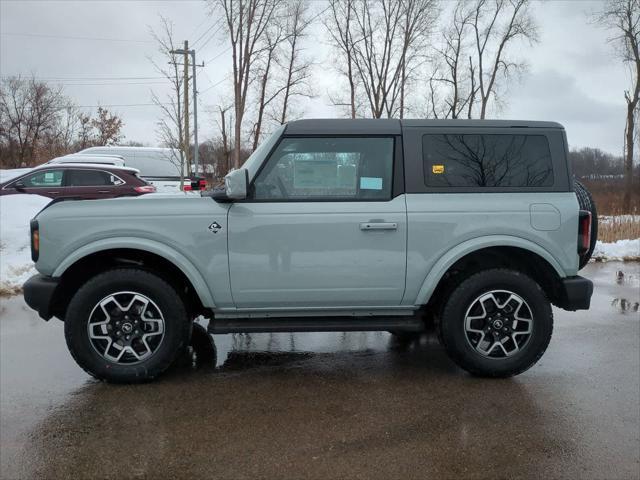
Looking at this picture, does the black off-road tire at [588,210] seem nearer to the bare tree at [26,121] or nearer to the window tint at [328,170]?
the window tint at [328,170]

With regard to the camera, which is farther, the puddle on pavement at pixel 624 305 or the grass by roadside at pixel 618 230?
the grass by roadside at pixel 618 230

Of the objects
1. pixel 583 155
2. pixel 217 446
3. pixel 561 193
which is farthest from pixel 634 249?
pixel 583 155

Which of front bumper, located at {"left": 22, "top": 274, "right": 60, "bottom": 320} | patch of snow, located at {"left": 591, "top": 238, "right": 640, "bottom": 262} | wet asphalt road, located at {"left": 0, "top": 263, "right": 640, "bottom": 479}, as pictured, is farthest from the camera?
patch of snow, located at {"left": 591, "top": 238, "right": 640, "bottom": 262}

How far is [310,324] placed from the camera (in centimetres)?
378

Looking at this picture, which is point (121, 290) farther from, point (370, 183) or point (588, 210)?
point (588, 210)

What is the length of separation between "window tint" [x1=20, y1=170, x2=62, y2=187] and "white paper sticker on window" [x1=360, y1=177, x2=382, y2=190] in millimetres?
11561

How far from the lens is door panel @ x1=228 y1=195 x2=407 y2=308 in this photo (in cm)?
371

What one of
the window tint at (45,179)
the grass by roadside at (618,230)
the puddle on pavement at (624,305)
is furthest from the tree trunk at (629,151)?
the window tint at (45,179)

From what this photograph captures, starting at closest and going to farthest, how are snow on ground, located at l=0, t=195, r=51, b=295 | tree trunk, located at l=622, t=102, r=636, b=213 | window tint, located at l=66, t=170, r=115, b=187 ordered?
snow on ground, located at l=0, t=195, r=51, b=295, window tint, located at l=66, t=170, r=115, b=187, tree trunk, located at l=622, t=102, r=636, b=213

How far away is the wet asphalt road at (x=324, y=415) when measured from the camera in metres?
2.65

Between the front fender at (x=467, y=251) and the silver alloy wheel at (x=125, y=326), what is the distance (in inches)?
79.3

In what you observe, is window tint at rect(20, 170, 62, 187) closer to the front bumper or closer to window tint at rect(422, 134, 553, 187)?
the front bumper

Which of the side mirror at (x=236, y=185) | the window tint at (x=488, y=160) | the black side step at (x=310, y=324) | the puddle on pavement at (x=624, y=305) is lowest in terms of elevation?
the puddle on pavement at (x=624, y=305)

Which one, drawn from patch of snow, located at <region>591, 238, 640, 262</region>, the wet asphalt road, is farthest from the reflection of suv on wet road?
patch of snow, located at <region>591, 238, 640, 262</region>
